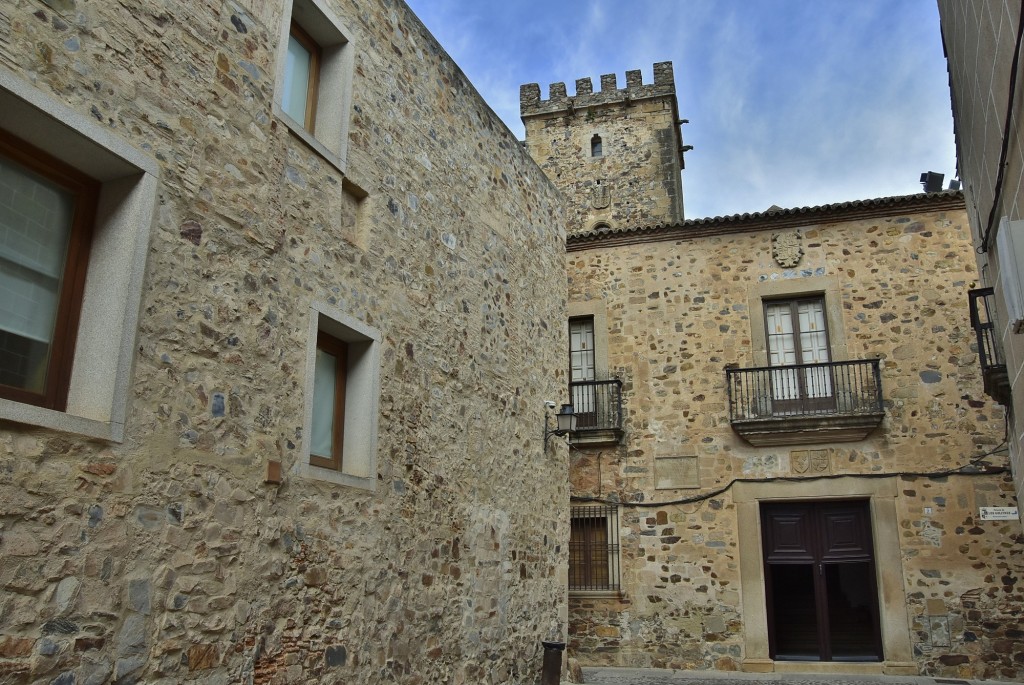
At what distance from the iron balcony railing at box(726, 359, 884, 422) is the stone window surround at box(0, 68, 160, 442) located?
366 inches

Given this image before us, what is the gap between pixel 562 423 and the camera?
8.76m

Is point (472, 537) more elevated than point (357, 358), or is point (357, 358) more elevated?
point (357, 358)

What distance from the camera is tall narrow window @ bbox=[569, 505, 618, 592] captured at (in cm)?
1195

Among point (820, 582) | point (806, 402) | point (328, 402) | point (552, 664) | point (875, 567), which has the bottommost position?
point (552, 664)

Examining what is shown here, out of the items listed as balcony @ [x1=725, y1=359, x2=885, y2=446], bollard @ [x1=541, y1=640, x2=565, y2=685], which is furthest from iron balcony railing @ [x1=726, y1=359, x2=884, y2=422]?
bollard @ [x1=541, y1=640, x2=565, y2=685]

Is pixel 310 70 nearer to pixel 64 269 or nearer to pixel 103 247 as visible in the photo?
pixel 103 247

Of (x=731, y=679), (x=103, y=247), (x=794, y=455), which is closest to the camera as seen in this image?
(x=103, y=247)

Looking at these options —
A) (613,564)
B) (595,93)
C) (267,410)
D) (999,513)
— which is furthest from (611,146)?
(267,410)

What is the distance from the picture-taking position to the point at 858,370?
38.2ft

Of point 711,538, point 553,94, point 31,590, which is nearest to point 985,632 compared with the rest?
point 711,538

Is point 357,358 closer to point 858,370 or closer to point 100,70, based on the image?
→ point 100,70

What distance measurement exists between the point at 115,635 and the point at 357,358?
2.56 meters

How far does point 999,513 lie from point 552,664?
632cm

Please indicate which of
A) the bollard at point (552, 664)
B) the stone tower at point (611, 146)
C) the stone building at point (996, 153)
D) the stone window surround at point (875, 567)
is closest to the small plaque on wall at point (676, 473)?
the stone window surround at point (875, 567)
